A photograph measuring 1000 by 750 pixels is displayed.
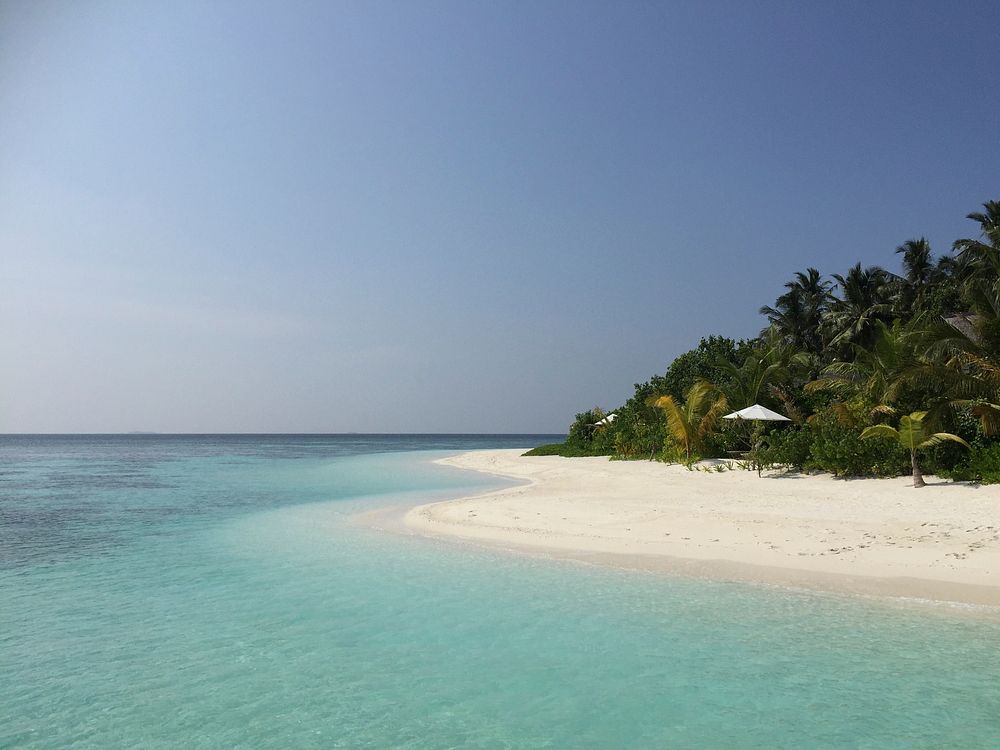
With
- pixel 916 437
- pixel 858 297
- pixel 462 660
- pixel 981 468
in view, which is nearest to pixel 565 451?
pixel 858 297

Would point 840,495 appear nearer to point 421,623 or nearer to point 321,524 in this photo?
point 421,623

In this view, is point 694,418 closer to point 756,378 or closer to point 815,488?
point 756,378

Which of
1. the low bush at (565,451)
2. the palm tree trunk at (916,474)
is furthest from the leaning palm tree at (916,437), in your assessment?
the low bush at (565,451)

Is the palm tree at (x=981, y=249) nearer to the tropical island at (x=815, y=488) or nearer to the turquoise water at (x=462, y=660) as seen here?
the tropical island at (x=815, y=488)

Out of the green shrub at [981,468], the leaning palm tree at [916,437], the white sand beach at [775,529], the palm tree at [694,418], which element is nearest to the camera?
the white sand beach at [775,529]

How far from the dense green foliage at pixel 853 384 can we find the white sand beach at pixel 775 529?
3.61 ft

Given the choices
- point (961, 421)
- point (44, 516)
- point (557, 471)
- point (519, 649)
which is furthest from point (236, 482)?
point (961, 421)

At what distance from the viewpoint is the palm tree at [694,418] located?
2548cm

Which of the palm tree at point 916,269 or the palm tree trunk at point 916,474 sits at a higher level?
the palm tree at point 916,269

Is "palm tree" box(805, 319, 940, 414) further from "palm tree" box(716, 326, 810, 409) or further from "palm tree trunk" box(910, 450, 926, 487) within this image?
"palm tree" box(716, 326, 810, 409)

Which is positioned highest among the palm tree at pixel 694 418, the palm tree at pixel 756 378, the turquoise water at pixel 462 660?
the palm tree at pixel 756 378

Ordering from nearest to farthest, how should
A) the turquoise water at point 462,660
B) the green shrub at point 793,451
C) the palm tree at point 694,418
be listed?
the turquoise water at point 462,660, the green shrub at point 793,451, the palm tree at point 694,418

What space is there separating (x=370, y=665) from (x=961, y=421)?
55.9ft

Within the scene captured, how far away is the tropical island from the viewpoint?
30.8 feet
